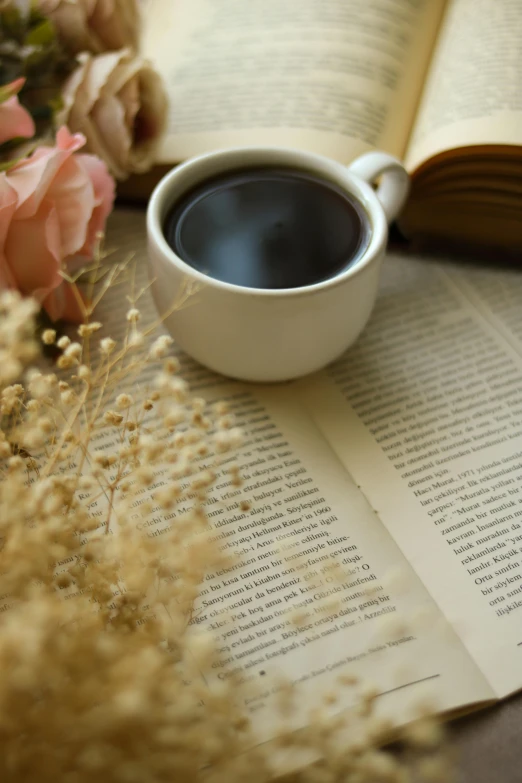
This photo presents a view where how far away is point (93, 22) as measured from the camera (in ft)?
2.07

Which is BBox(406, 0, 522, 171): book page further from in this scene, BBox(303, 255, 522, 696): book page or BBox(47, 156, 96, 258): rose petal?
BBox(47, 156, 96, 258): rose petal

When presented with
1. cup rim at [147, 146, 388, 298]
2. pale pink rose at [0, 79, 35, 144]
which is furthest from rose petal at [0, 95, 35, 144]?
cup rim at [147, 146, 388, 298]

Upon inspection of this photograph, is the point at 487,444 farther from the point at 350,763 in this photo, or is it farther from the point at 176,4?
the point at 176,4

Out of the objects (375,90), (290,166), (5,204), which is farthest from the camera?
(375,90)

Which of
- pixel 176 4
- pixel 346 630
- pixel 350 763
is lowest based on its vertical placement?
pixel 346 630

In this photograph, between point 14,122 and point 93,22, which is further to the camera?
point 93,22

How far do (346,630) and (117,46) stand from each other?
22.0 inches

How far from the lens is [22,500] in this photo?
318 millimetres

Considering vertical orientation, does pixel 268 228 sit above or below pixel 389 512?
above

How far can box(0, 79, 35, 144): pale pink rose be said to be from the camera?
0.51 metres

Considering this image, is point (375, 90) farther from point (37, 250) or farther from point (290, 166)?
point (37, 250)

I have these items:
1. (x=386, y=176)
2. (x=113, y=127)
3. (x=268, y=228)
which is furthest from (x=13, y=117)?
(x=386, y=176)

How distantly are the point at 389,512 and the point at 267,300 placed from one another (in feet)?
0.59

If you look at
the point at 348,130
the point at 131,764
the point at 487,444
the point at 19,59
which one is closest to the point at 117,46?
the point at 19,59
